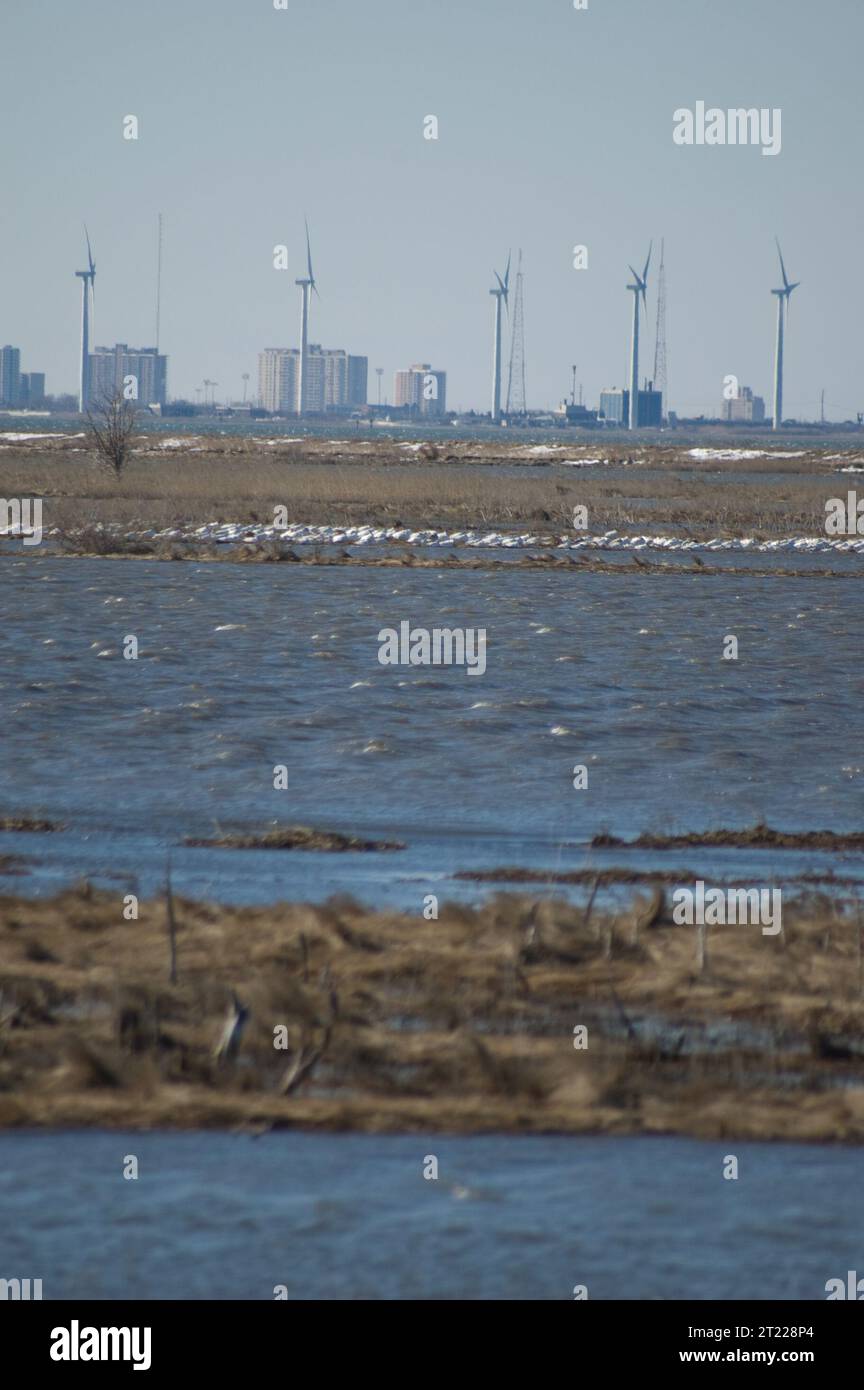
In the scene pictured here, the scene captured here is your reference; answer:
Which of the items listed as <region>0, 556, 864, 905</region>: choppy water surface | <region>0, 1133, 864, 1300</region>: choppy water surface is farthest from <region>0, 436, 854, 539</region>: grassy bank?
<region>0, 1133, 864, 1300</region>: choppy water surface

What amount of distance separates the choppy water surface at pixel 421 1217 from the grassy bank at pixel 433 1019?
0.93 ft

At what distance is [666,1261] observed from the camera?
7.52 metres

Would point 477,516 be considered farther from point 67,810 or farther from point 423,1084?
point 423,1084

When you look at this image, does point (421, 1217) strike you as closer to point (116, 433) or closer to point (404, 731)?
point (404, 731)

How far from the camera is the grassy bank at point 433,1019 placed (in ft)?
29.7

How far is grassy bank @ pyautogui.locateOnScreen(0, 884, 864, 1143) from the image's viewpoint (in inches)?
356

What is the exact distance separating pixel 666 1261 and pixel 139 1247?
2.08 meters

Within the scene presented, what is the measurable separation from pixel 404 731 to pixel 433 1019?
1117cm

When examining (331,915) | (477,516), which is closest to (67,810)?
(331,915)

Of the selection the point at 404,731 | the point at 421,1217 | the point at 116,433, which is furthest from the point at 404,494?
the point at 421,1217

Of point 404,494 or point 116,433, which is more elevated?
point 116,433

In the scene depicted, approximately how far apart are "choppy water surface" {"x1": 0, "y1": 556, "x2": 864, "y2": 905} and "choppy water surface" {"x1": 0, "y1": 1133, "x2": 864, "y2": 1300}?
471 cm

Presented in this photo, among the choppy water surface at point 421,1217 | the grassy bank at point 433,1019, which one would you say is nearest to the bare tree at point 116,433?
the grassy bank at point 433,1019

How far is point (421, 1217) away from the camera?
785 centimetres
